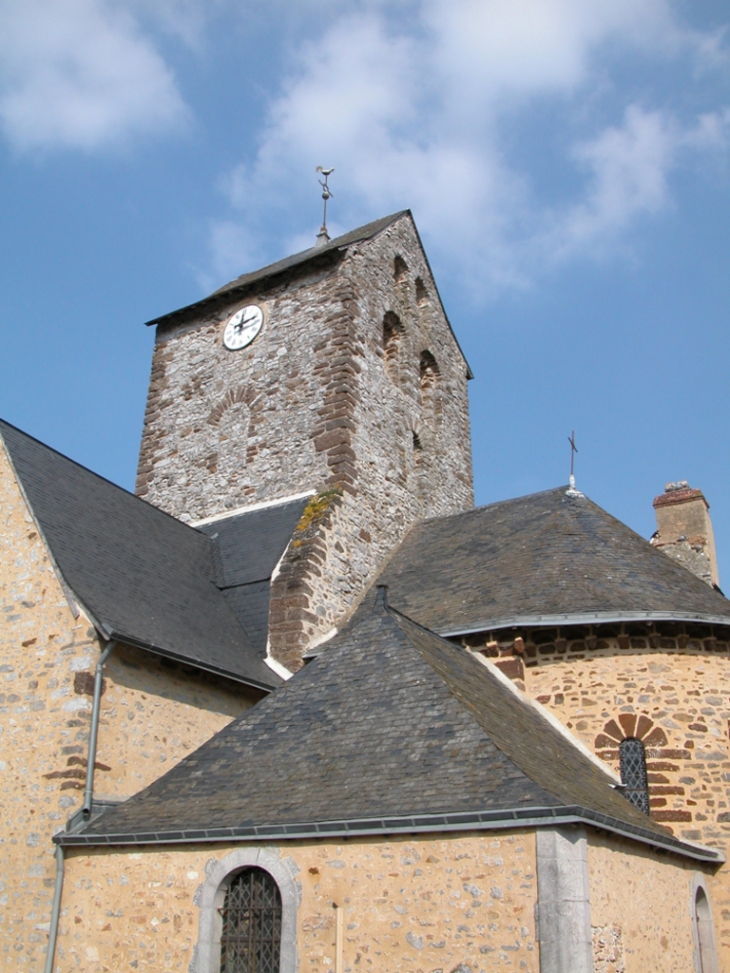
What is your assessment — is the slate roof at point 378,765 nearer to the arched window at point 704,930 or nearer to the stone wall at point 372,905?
the stone wall at point 372,905

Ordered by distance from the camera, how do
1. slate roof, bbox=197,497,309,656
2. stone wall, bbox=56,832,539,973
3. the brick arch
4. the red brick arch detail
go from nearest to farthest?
stone wall, bbox=56,832,539,973, the red brick arch detail, slate roof, bbox=197,497,309,656, the brick arch

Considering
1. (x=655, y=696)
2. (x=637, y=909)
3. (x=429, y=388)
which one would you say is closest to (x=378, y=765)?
(x=637, y=909)

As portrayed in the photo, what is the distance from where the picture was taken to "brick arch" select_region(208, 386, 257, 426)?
14.7 meters

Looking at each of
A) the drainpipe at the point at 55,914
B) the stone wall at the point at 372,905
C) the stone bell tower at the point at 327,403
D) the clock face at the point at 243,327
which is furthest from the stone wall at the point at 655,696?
the clock face at the point at 243,327

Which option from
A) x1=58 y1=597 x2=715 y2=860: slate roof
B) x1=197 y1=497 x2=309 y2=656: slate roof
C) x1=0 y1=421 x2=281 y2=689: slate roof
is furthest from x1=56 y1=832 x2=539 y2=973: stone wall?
x1=197 y1=497 x2=309 y2=656: slate roof

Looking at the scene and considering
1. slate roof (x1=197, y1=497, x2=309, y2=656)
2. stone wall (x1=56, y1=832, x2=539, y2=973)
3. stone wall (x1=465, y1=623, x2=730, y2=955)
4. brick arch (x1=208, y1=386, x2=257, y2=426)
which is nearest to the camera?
stone wall (x1=56, y1=832, x2=539, y2=973)

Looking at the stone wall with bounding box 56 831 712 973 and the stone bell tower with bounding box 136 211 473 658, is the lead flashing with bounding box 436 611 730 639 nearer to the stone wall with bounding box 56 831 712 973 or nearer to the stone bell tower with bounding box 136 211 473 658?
the stone wall with bounding box 56 831 712 973

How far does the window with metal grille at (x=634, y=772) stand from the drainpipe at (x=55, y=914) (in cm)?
508

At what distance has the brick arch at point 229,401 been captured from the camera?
14.7 meters

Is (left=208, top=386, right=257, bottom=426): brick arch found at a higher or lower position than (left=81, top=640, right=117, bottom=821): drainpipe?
higher

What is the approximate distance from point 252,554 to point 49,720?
433cm

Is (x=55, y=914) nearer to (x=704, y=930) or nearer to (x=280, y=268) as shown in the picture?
(x=704, y=930)

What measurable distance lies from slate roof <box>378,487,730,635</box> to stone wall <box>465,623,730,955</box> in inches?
10.1

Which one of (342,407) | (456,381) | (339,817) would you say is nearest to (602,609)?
(339,817)
